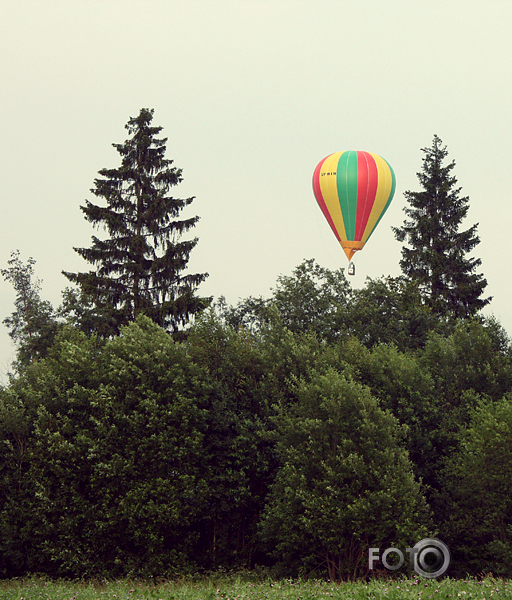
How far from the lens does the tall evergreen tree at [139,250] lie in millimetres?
45094

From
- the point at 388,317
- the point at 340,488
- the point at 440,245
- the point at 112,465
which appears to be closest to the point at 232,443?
the point at 112,465

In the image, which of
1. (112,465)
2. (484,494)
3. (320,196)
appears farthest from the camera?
(320,196)

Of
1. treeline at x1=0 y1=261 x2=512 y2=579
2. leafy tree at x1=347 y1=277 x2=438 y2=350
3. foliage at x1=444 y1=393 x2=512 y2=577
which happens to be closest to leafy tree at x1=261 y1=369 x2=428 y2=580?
treeline at x1=0 y1=261 x2=512 y2=579

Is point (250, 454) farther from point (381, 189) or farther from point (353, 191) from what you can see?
point (381, 189)

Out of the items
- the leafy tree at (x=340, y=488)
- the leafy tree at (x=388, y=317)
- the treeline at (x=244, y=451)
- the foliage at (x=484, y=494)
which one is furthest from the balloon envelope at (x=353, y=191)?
the foliage at (x=484, y=494)

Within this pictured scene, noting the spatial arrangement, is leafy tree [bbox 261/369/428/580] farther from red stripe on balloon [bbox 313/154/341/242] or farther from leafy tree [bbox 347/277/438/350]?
red stripe on balloon [bbox 313/154/341/242]

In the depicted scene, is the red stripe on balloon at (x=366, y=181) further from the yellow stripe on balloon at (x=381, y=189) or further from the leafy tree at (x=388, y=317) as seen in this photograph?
the leafy tree at (x=388, y=317)

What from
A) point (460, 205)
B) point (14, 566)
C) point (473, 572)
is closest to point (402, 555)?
point (473, 572)

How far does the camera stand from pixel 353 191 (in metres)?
44.0

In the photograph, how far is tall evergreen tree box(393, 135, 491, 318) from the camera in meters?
52.8

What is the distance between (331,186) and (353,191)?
58.6 inches

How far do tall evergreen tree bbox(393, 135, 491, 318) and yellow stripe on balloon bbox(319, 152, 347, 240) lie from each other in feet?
33.1

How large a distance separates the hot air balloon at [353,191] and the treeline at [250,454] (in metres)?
9.39

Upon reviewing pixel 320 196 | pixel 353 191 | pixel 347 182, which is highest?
pixel 347 182
